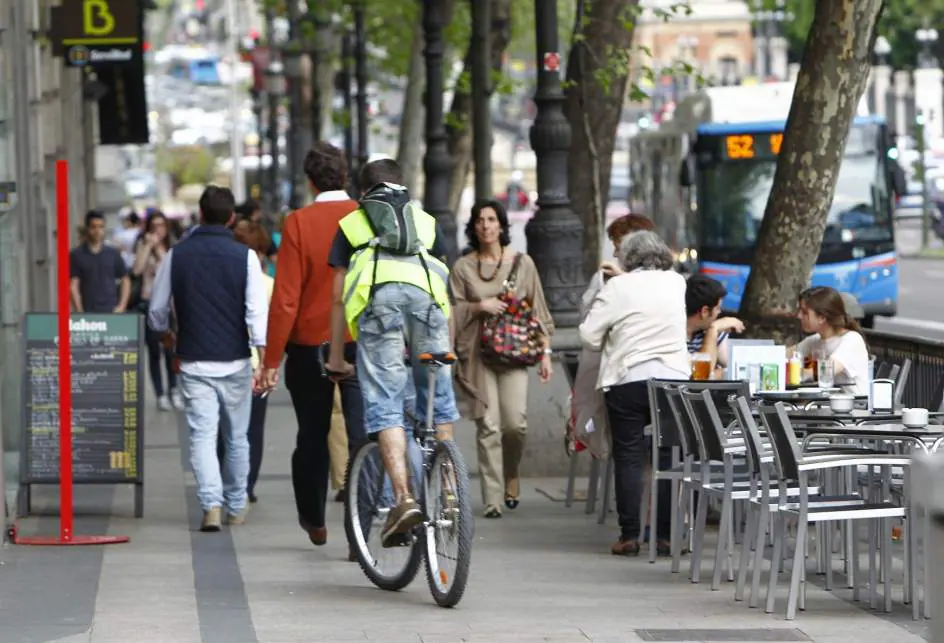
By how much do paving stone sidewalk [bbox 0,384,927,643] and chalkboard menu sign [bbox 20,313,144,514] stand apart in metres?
0.28

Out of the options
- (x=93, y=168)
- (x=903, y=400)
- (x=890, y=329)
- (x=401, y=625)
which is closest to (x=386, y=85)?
(x=93, y=168)

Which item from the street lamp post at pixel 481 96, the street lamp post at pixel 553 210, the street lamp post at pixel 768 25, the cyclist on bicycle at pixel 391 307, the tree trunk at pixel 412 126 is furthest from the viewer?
the street lamp post at pixel 768 25

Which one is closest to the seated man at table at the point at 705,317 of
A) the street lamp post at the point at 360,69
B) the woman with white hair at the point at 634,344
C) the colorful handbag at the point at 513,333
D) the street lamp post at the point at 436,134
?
the woman with white hair at the point at 634,344

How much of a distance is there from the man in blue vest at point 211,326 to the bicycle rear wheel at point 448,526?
266cm

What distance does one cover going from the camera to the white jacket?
35.9ft

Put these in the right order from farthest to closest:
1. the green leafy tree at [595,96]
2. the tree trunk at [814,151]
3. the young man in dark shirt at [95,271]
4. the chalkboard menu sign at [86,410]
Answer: the green leafy tree at [595,96], the young man in dark shirt at [95,271], the tree trunk at [814,151], the chalkboard menu sign at [86,410]

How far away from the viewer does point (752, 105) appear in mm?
32188

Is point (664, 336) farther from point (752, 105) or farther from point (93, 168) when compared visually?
point (93, 168)

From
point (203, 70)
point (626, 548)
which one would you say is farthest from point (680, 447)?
point (203, 70)

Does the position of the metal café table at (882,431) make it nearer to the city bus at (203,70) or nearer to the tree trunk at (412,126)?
the tree trunk at (412,126)

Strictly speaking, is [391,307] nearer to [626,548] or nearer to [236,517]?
[626,548]

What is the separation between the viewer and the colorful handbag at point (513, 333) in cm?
1268

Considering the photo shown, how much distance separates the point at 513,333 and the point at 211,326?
5.78 ft

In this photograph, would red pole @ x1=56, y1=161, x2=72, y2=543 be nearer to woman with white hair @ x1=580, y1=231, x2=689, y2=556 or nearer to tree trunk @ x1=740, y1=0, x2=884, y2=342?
woman with white hair @ x1=580, y1=231, x2=689, y2=556
